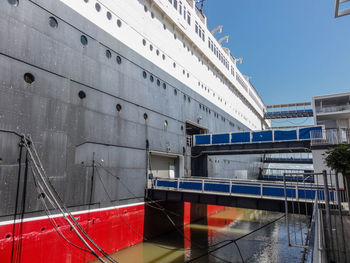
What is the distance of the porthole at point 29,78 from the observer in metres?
8.46

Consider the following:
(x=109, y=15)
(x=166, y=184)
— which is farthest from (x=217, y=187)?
(x=109, y=15)

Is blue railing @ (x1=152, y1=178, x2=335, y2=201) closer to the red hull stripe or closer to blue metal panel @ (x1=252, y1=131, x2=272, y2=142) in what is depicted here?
the red hull stripe

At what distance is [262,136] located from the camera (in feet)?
57.1

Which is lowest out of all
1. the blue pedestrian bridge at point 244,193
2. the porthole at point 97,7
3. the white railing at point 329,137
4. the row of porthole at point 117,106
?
the blue pedestrian bridge at point 244,193

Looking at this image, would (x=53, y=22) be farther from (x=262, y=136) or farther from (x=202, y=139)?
(x=262, y=136)

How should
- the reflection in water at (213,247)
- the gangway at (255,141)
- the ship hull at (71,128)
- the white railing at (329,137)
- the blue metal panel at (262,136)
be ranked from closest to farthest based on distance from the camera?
1. the ship hull at (71,128)
2. the reflection in water at (213,247)
3. the white railing at (329,137)
4. the gangway at (255,141)
5. the blue metal panel at (262,136)

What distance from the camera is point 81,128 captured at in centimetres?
1022

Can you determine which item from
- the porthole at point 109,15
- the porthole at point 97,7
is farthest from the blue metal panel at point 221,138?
the porthole at point 97,7

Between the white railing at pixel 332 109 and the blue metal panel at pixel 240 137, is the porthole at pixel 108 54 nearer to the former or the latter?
the blue metal panel at pixel 240 137

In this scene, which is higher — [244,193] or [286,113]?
[286,113]

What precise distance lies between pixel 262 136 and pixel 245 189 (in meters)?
7.13

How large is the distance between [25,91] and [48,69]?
1.35 metres

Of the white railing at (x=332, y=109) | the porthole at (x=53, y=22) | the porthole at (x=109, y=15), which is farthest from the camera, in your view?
the white railing at (x=332, y=109)

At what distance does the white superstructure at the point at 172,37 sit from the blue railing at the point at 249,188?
818 cm
